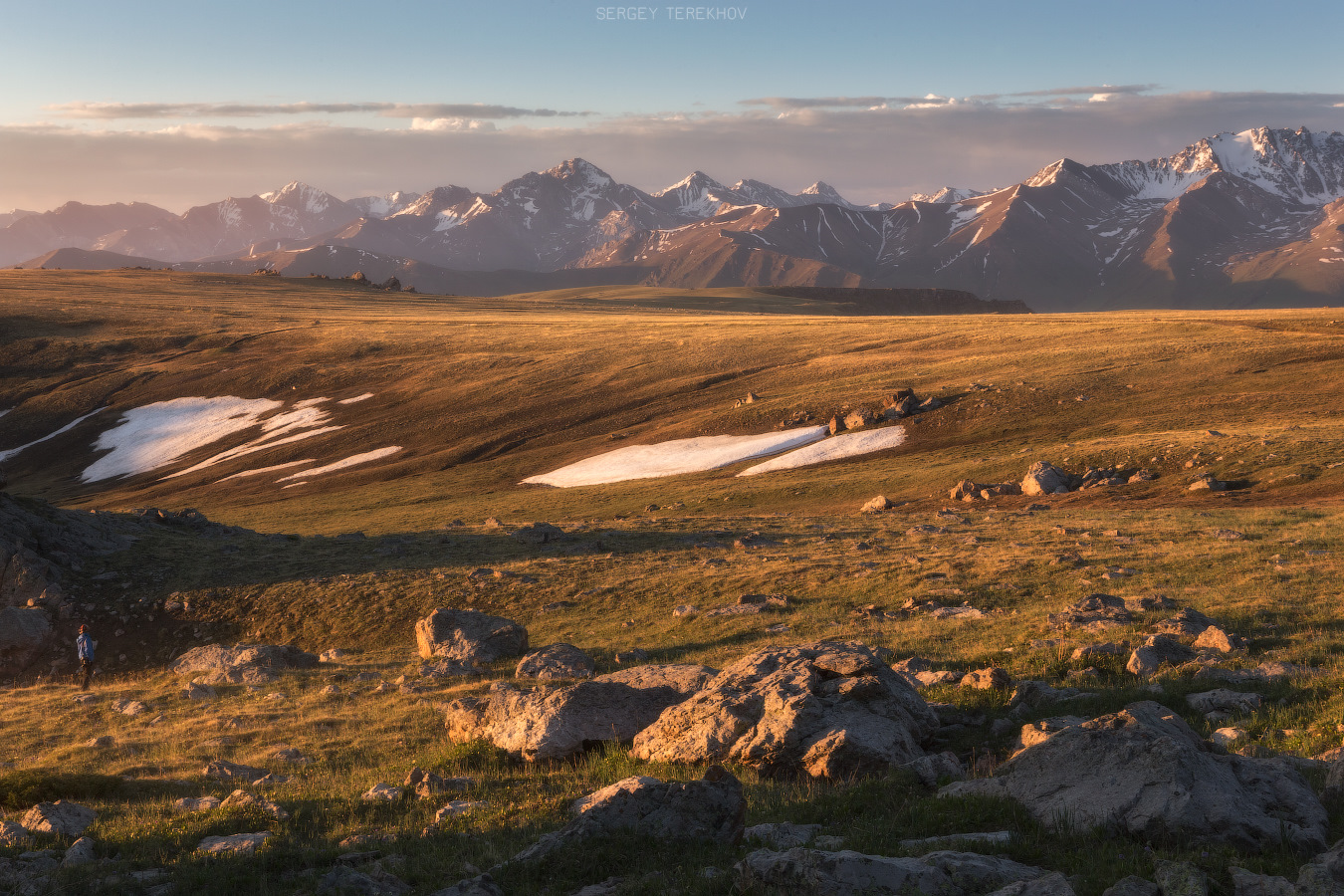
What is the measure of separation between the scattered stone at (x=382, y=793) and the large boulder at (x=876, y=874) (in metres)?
6.97

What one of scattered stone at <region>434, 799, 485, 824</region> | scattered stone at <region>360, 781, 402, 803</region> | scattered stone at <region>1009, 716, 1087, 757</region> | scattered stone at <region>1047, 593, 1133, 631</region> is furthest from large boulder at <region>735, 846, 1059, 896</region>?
scattered stone at <region>1047, 593, 1133, 631</region>

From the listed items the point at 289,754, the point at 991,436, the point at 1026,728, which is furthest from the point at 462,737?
the point at 991,436

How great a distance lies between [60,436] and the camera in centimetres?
9144

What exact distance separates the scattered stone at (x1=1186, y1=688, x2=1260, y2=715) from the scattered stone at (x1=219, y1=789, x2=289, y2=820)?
48.0ft

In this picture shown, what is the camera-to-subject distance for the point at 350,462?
71.1 m

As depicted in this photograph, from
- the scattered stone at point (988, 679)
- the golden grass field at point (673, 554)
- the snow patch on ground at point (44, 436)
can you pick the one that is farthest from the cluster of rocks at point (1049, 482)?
the snow patch on ground at point (44, 436)

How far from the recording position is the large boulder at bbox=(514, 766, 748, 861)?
1047cm

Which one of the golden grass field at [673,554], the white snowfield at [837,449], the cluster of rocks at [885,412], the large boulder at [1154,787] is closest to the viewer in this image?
the large boulder at [1154,787]

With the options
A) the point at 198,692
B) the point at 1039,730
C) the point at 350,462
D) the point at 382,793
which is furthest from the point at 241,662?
the point at 350,462

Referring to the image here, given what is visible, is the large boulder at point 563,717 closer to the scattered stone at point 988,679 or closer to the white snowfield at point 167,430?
the scattered stone at point 988,679

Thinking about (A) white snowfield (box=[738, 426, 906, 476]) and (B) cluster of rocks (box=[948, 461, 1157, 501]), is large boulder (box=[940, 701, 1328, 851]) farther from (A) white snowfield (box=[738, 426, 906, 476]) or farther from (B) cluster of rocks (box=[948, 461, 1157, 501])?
(A) white snowfield (box=[738, 426, 906, 476])

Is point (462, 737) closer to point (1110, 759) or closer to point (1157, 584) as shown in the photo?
point (1110, 759)

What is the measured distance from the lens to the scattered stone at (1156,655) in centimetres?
1658

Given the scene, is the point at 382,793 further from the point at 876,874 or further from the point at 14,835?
the point at 876,874
